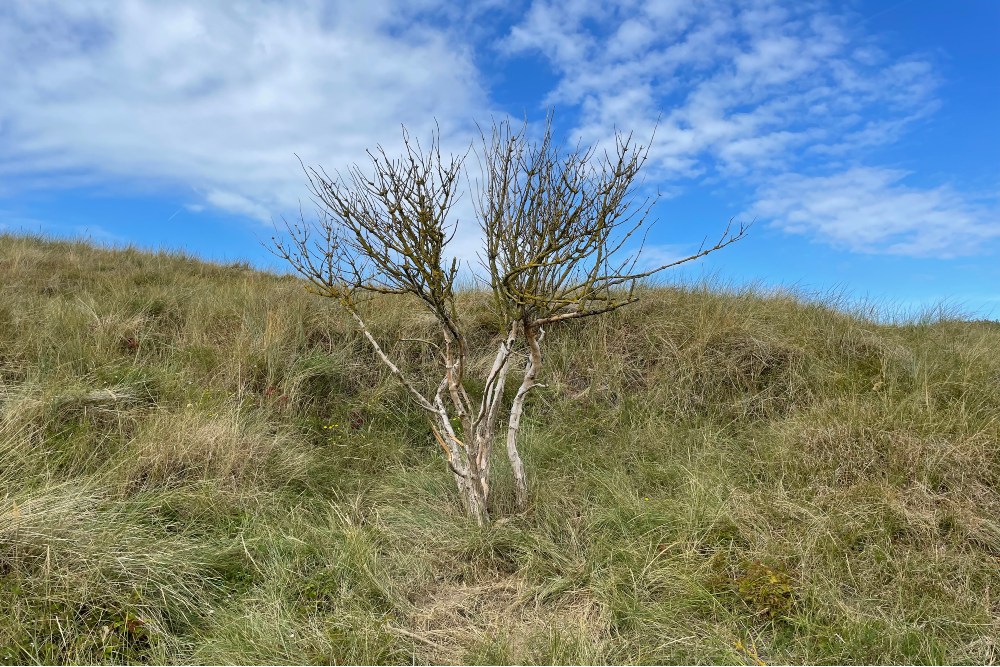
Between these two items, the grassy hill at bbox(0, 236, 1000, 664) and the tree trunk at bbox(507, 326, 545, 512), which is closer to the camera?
the grassy hill at bbox(0, 236, 1000, 664)

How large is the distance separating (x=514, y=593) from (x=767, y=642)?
1.45m

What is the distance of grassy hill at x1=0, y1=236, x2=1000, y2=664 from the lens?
3004 mm

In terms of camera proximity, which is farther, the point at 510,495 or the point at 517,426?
the point at 510,495

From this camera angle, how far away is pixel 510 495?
4.46m

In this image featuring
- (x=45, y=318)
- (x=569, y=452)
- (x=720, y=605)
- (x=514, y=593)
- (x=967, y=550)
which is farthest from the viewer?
(x=45, y=318)

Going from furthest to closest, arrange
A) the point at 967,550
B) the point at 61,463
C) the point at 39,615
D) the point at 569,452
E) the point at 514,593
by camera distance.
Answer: the point at 569,452, the point at 61,463, the point at 967,550, the point at 514,593, the point at 39,615

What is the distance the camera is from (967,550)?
149 inches

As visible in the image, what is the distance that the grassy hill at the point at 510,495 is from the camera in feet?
9.86

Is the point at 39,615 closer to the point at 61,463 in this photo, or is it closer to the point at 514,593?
the point at 61,463

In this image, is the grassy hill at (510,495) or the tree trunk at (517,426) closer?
the grassy hill at (510,495)

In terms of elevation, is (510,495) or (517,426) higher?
(517,426)

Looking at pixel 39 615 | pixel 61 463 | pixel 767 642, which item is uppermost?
pixel 61 463

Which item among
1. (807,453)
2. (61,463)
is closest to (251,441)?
(61,463)

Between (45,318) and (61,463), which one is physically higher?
(45,318)
